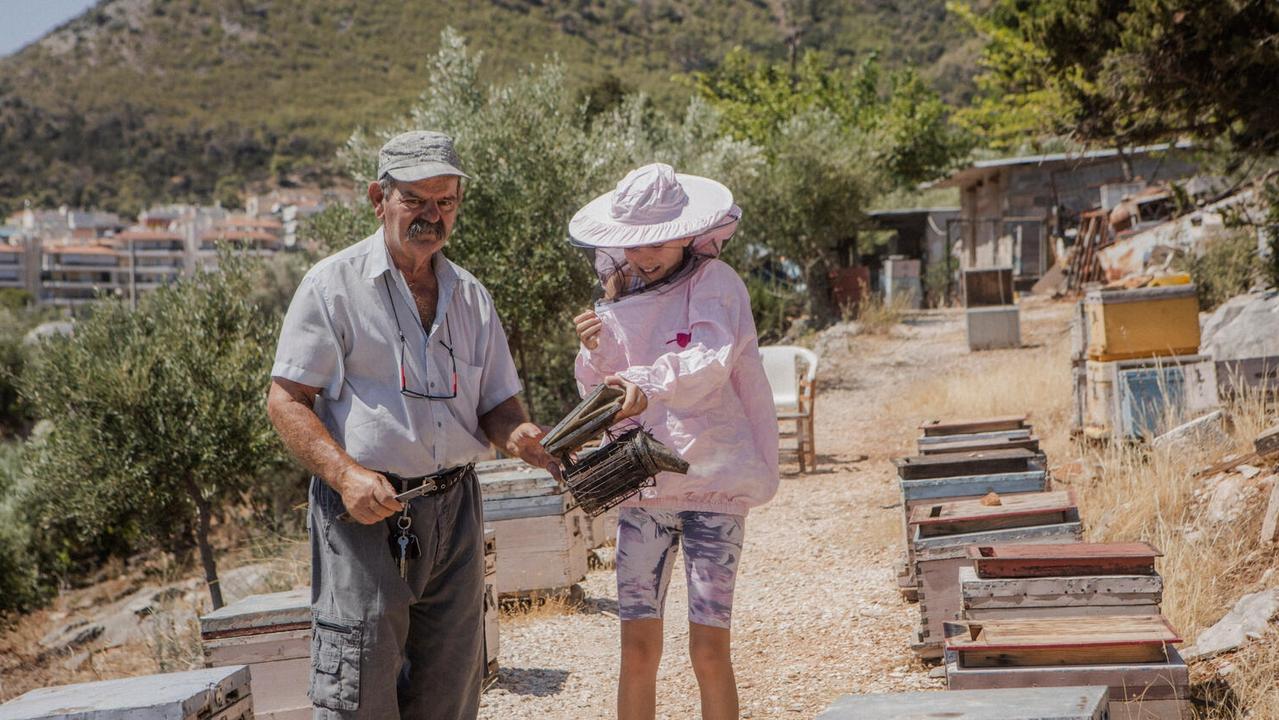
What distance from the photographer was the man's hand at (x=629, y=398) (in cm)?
308

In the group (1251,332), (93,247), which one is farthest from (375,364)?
(93,247)

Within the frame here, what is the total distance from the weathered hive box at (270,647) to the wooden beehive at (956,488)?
8.70 ft

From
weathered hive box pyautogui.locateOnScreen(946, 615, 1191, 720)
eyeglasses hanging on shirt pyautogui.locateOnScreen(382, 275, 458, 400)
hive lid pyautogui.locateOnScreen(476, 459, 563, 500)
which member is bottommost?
weathered hive box pyautogui.locateOnScreen(946, 615, 1191, 720)

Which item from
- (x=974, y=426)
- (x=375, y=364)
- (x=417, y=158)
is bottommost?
(x=974, y=426)

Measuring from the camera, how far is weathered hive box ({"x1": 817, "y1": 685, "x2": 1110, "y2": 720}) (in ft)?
7.97

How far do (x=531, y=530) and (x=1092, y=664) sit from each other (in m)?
3.48

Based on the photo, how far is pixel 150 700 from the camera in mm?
2816

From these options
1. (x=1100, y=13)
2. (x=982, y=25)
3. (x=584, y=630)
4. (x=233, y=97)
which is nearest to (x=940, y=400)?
(x=1100, y=13)

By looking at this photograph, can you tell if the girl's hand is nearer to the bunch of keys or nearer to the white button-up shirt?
the white button-up shirt

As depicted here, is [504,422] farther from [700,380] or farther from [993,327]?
[993,327]

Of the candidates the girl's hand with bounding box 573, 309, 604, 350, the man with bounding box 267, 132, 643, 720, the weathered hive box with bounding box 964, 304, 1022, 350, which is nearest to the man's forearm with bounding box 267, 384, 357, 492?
the man with bounding box 267, 132, 643, 720

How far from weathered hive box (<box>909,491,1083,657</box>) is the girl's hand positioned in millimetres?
1995

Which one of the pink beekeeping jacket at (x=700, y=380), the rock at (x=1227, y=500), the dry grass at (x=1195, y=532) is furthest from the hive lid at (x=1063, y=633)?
the rock at (x=1227, y=500)

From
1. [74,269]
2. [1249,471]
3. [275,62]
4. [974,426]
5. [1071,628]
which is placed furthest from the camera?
[74,269]
